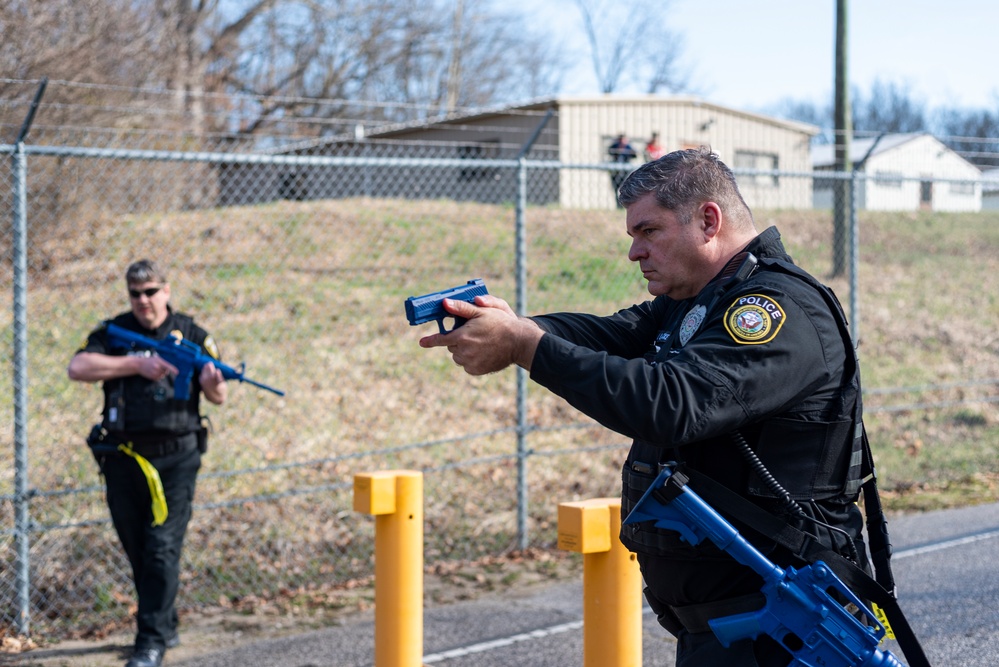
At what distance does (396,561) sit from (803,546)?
2357 mm

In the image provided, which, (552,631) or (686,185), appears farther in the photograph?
(552,631)

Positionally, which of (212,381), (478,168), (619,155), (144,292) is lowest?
(212,381)

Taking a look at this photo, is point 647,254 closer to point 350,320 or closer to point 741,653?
point 741,653

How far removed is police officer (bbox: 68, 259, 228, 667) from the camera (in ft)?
16.9

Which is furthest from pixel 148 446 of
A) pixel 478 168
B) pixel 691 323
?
pixel 478 168

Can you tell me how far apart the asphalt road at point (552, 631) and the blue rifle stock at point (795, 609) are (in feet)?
9.28

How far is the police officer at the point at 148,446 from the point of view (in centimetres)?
516

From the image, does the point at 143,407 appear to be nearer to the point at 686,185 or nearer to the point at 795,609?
the point at 686,185

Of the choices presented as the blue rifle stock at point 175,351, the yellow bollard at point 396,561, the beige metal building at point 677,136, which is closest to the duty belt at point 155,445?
the blue rifle stock at point 175,351

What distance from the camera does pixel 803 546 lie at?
236 cm

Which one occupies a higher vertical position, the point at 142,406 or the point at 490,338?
the point at 490,338

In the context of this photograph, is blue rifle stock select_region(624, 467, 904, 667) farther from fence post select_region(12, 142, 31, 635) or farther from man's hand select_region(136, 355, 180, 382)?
fence post select_region(12, 142, 31, 635)

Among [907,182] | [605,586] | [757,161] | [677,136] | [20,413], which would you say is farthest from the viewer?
[907,182]

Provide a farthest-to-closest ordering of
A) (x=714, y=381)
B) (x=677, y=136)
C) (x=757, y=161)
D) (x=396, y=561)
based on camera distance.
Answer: (x=757, y=161), (x=677, y=136), (x=396, y=561), (x=714, y=381)
